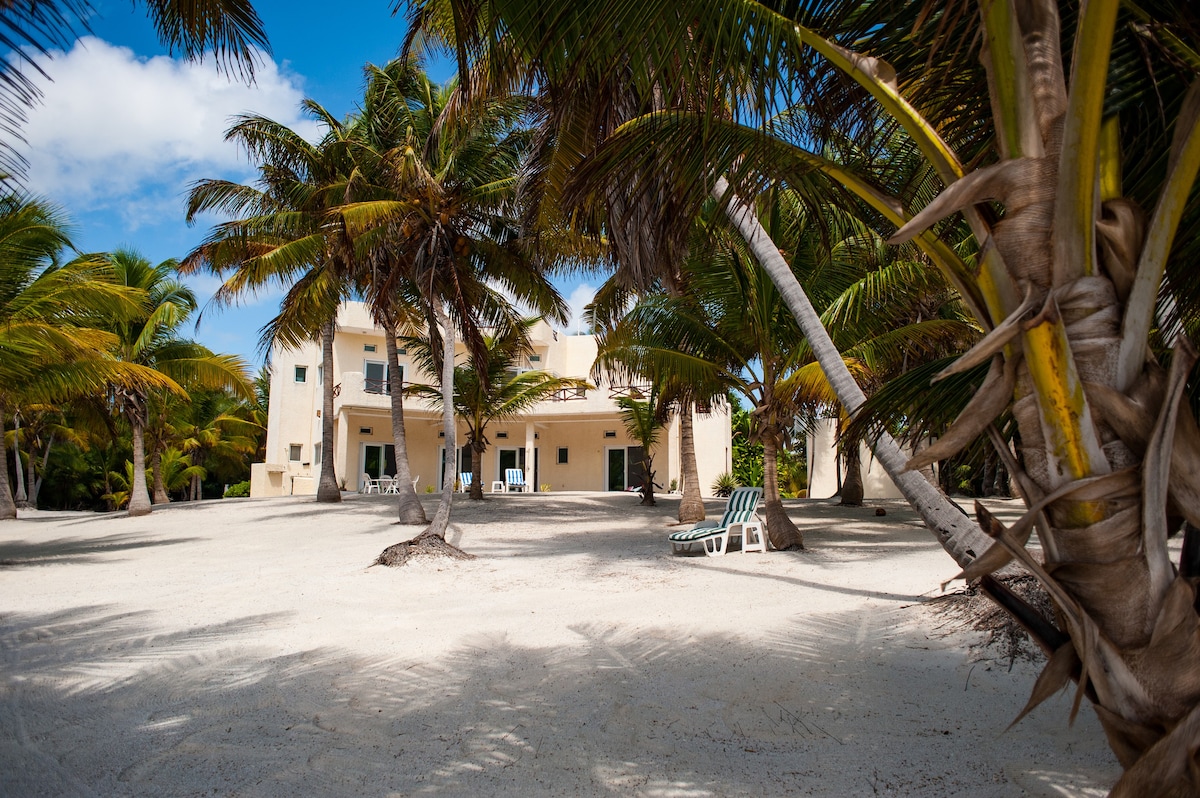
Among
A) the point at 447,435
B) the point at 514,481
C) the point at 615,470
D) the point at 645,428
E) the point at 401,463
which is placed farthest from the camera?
the point at 615,470

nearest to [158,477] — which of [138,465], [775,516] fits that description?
[138,465]

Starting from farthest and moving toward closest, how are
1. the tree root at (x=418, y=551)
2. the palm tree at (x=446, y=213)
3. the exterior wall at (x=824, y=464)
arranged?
the exterior wall at (x=824, y=464)
the palm tree at (x=446, y=213)
the tree root at (x=418, y=551)

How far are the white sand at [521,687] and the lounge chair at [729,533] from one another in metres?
0.65

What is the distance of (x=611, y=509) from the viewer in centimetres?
1698

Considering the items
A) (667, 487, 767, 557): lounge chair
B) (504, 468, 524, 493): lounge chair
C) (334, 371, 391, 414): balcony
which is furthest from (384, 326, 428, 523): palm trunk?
(504, 468, 524, 493): lounge chair

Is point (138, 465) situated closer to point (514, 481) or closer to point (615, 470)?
point (514, 481)

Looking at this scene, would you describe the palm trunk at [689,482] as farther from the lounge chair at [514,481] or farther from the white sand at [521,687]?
the lounge chair at [514,481]

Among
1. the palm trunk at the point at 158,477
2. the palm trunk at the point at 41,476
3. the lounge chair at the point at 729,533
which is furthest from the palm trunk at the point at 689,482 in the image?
the palm trunk at the point at 41,476

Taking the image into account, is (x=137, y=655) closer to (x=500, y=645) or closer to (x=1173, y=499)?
(x=500, y=645)

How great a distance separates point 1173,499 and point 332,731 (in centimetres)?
406

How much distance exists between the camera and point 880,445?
18.9 ft

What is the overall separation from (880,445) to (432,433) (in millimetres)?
22484

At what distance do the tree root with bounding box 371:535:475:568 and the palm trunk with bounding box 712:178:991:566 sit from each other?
5831 mm

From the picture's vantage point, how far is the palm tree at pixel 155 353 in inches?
674
